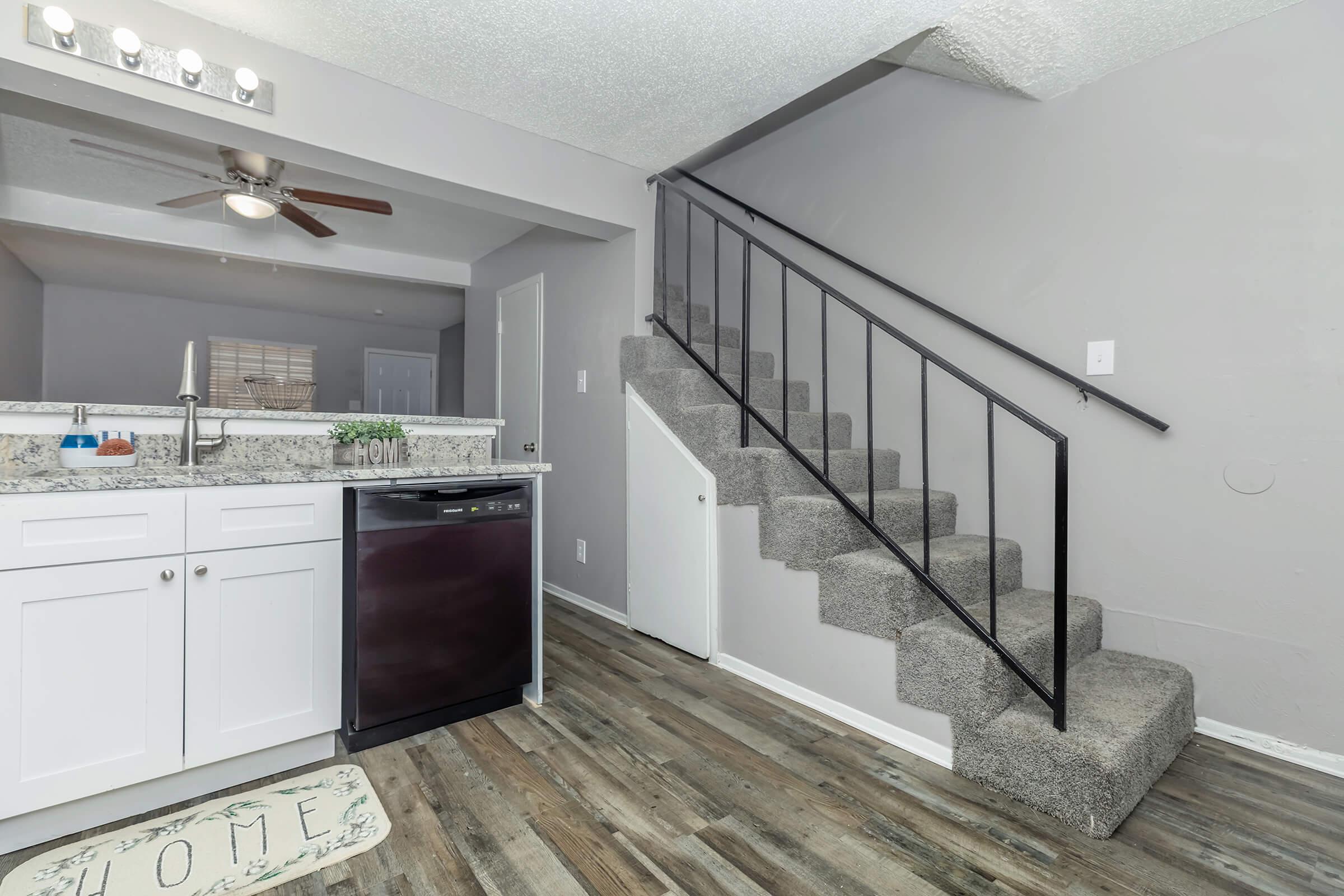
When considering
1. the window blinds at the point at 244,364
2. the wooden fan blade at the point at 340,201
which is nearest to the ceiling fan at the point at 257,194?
the wooden fan blade at the point at 340,201

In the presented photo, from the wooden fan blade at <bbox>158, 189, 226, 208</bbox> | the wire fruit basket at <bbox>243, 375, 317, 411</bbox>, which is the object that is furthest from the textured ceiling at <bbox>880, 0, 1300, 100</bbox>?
the wooden fan blade at <bbox>158, 189, 226, 208</bbox>

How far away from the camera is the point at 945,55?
7.90ft

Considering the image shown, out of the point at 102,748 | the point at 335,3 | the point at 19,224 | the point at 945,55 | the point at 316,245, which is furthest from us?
the point at 316,245

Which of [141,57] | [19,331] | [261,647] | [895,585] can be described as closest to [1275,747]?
[895,585]

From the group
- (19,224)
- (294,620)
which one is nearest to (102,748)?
(294,620)

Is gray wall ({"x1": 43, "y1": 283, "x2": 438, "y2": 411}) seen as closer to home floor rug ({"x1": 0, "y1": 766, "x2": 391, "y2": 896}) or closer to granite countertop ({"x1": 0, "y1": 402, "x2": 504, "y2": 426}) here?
granite countertop ({"x1": 0, "y1": 402, "x2": 504, "y2": 426})

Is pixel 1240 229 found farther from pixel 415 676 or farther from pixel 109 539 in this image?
pixel 109 539

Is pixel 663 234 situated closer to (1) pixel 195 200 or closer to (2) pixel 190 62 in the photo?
(2) pixel 190 62

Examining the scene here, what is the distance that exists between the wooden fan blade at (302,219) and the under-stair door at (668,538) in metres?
2.08

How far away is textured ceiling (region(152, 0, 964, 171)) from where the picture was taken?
2068 millimetres

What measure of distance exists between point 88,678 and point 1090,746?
8.37 ft

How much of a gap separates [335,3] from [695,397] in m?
1.97

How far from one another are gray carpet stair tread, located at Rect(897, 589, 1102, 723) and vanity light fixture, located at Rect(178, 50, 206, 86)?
2948 millimetres

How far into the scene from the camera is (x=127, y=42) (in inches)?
78.4
